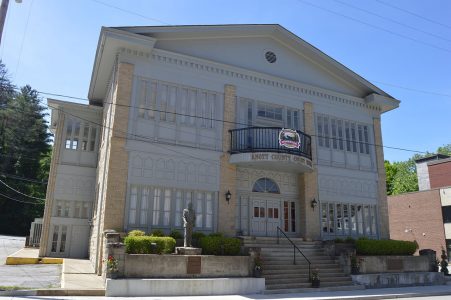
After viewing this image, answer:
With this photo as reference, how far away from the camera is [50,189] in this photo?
19.8 m

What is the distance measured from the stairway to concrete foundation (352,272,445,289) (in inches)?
23.3

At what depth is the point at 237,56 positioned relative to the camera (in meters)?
19.0

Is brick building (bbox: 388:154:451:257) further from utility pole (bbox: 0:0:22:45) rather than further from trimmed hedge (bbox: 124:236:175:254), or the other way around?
utility pole (bbox: 0:0:22:45)

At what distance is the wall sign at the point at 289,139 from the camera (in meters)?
17.3

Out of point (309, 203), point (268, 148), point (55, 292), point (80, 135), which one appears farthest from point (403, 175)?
point (55, 292)

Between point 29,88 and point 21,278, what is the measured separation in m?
52.6

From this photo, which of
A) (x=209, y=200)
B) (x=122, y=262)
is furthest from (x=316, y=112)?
(x=122, y=262)

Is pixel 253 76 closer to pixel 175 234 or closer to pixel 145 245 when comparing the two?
pixel 175 234

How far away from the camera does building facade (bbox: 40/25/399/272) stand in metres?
15.8

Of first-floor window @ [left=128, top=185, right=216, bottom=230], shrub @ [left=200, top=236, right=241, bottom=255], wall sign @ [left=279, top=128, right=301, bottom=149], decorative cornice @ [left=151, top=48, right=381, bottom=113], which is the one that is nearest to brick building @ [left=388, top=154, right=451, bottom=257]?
decorative cornice @ [left=151, top=48, right=381, bottom=113]

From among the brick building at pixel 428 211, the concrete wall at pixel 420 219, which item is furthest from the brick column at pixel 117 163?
the concrete wall at pixel 420 219

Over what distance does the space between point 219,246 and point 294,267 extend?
137 inches

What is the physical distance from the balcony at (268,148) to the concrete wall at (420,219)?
2109 centimetres

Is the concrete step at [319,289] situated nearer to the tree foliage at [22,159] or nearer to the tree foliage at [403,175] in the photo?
the tree foliage at [22,159]
